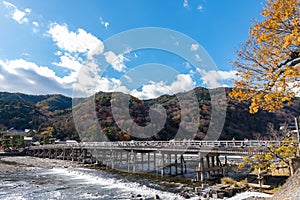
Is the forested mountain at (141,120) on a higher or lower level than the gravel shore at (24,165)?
higher

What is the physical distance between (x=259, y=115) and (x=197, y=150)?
6420 centimetres

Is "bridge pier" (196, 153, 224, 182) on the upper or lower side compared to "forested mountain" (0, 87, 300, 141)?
lower

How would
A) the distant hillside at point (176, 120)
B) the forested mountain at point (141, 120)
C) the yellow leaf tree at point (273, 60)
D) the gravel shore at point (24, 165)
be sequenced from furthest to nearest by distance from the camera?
the forested mountain at point (141, 120) → the distant hillside at point (176, 120) → the gravel shore at point (24, 165) → the yellow leaf tree at point (273, 60)

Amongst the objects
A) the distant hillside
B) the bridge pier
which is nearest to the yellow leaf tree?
the bridge pier

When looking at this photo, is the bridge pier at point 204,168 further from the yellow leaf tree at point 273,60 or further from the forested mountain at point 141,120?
the forested mountain at point 141,120

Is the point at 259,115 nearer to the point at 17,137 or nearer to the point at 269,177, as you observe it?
the point at 269,177

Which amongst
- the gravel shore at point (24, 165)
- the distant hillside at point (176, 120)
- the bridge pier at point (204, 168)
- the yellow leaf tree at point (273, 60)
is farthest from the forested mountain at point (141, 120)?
the yellow leaf tree at point (273, 60)

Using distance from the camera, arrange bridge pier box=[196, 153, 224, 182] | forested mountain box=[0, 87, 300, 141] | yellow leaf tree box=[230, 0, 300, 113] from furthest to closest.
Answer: forested mountain box=[0, 87, 300, 141] → bridge pier box=[196, 153, 224, 182] → yellow leaf tree box=[230, 0, 300, 113]

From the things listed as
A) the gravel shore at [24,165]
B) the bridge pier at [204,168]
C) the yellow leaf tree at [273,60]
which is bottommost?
the gravel shore at [24,165]

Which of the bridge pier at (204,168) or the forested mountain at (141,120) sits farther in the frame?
the forested mountain at (141,120)

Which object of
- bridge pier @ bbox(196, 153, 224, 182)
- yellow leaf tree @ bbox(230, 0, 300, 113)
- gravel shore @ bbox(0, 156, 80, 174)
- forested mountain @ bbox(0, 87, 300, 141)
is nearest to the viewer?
yellow leaf tree @ bbox(230, 0, 300, 113)

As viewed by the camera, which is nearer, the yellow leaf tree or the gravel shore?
the yellow leaf tree

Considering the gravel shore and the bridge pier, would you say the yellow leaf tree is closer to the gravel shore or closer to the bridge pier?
the bridge pier

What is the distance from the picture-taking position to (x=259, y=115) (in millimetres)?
73562
